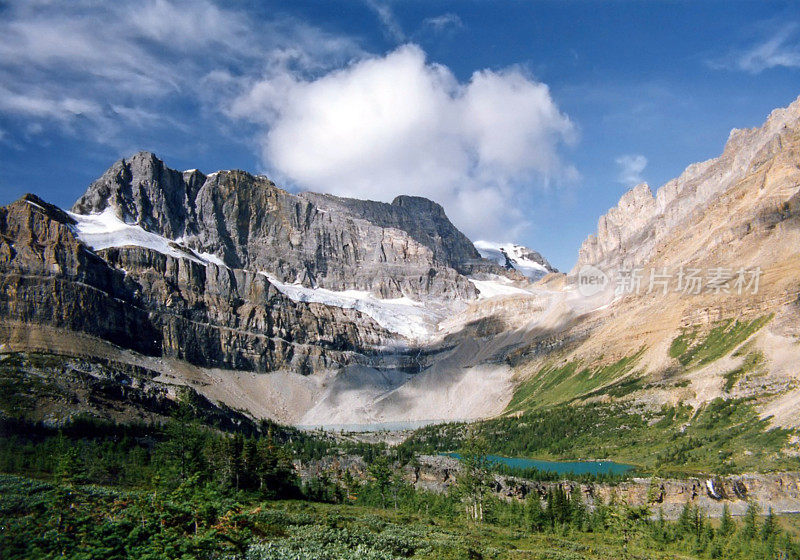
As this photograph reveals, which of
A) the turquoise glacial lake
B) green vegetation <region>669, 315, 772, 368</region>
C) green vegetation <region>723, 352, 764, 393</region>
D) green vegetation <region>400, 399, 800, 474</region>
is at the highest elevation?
green vegetation <region>669, 315, 772, 368</region>

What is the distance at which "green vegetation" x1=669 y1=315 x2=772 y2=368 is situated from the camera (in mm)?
152250

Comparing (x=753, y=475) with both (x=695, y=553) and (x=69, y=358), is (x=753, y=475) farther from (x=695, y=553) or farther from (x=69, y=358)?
(x=69, y=358)

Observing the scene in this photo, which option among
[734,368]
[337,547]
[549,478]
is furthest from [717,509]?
[337,547]

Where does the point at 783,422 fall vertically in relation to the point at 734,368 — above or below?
below

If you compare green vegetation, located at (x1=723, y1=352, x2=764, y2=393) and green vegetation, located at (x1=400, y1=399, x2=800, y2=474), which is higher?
green vegetation, located at (x1=723, y1=352, x2=764, y2=393)

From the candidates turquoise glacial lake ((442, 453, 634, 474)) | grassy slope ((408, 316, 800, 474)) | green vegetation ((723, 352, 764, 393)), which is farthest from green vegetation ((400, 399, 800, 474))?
green vegetation ((723, 352, 764, 393))

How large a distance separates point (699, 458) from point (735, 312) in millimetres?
65754

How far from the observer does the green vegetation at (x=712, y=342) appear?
152250 millimetres

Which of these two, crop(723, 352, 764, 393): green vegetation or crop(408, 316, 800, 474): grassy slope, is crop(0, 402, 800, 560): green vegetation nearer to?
crop(408, 316, 800, 474): grassy slope

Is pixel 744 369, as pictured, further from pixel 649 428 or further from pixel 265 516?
pixel 265 516

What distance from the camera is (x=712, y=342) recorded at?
160875mm

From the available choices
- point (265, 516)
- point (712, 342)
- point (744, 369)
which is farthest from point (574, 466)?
point (265, 516)

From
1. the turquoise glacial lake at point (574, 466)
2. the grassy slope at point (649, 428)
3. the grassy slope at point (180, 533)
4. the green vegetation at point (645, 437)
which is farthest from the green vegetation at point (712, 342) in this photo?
the grassy slope at point (180, 533)

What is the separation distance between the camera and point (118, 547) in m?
19.5
